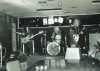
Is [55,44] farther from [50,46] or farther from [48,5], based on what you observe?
[48,5]

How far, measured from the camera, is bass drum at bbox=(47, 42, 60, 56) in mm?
11477

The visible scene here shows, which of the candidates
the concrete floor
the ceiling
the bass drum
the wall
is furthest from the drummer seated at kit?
the concrete floor

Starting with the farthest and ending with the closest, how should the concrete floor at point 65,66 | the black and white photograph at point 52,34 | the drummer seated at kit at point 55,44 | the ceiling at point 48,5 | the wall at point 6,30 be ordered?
the drummer seated at kit at point 55,44 < the black and white photograph at point 52,34 < the wall at point 6,30 < the ceiling at point 48,5 < the concrete floor at point 65,66

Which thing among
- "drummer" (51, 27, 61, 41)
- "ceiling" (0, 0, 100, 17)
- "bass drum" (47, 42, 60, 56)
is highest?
"ceiling" (0, 0, 100, 17)

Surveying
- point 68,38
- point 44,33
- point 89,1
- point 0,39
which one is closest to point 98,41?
point 68,38

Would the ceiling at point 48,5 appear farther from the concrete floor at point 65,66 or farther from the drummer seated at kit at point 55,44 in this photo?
the drummer seated at kit at point 55,44

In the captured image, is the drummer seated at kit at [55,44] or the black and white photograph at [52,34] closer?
the black and white photograph at [52,34]

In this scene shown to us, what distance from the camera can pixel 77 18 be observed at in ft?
36.9

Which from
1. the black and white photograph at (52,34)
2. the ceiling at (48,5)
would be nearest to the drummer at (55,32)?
the black and white photograph at (52,34)

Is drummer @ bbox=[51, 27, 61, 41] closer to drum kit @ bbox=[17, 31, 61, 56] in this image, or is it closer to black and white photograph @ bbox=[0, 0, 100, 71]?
black and white photograph @ bbox=[0, 0, 100, 71]

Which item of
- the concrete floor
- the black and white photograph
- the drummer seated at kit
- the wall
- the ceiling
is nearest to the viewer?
the concrete floor

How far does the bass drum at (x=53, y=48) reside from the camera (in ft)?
37.7

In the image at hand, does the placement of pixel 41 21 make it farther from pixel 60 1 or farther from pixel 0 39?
pixel 60 1

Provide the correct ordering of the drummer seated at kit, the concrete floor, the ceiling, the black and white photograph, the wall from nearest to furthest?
the concrete floor < the ceiling < the wall < the black and white photograph < the drummer seated at kit
